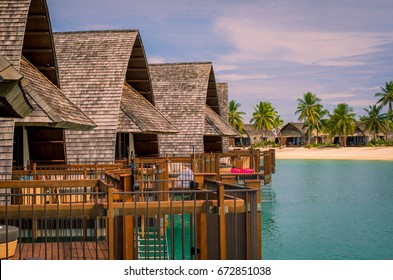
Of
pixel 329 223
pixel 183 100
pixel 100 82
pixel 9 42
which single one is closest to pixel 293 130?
A: pixel 183 100

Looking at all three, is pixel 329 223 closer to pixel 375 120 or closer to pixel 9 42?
pixel 9 42

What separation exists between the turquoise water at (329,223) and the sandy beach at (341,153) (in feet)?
169

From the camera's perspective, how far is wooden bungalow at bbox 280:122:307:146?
5231 inches

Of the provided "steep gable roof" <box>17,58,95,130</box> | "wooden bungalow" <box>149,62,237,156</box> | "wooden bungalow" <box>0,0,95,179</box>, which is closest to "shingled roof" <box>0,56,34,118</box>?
"wooden bungalow" <box>0,0,95,179</box>

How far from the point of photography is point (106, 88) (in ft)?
85.9

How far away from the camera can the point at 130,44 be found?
2786cm

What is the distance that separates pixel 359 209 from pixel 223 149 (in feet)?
62.6

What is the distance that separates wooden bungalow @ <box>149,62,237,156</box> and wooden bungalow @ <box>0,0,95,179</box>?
14.3 meters

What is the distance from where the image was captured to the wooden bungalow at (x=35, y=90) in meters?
16.2

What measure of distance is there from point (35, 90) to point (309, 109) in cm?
10764

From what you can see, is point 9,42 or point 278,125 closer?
point 9,42

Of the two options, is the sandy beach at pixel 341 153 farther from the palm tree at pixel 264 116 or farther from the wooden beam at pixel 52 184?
the wooden beam at pixel 52 184

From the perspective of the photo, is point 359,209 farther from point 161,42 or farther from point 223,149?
point 223,149
